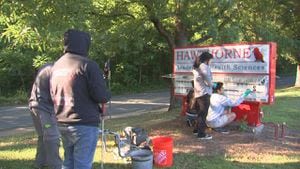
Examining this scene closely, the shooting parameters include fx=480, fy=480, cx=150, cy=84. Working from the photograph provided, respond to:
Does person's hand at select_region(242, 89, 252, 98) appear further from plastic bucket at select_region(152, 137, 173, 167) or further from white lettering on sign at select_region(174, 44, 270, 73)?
plastic bucket at select_region(152, 137, 173, 167)

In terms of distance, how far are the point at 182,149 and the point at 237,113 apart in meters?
2.49

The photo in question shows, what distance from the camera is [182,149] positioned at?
854 cm

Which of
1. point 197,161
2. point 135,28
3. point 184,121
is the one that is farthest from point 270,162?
point 135,28

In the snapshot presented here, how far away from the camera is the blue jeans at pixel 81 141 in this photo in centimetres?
493

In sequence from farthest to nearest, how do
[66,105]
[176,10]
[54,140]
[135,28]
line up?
[135,28], [176,10], [54,140], [66,105]

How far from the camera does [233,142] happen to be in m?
9.20

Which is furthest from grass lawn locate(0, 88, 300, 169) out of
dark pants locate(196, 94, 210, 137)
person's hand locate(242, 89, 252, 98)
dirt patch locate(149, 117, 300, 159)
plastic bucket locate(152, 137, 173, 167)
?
person's hand locate(242, 89, 252, 98)

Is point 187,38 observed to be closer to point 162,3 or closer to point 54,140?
point 162,3

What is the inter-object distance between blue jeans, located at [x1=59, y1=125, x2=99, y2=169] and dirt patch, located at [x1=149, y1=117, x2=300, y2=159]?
3582 mm

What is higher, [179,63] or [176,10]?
[176,10]

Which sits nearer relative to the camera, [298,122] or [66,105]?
[66,105]

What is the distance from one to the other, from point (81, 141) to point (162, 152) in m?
2.48

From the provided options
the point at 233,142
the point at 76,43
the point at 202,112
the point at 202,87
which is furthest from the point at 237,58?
the point at 76,43

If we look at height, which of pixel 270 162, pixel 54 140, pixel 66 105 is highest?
pixel 66 105
